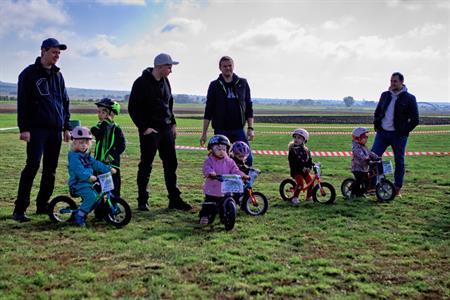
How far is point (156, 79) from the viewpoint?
7.51 meters

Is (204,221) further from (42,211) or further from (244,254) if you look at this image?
(42,211)

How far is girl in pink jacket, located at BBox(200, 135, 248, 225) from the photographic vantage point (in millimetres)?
6887

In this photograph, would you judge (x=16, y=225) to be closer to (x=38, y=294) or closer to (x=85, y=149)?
(x=85, y=149)

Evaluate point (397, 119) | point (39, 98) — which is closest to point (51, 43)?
point (39, 98)

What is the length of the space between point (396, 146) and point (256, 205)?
3.39m

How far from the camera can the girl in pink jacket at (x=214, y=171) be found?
6887mm

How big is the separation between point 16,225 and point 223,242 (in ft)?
9.83

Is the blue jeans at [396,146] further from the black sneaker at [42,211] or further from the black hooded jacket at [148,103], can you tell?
the black sneaker at [42,211]

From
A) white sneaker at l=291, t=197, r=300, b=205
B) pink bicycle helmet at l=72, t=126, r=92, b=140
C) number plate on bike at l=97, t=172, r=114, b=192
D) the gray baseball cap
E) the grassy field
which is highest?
the gray baseball cap

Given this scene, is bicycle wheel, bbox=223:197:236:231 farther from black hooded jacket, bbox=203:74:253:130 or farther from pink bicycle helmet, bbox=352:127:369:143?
A: pink bicycle helmet, bbox=352:127:369:143

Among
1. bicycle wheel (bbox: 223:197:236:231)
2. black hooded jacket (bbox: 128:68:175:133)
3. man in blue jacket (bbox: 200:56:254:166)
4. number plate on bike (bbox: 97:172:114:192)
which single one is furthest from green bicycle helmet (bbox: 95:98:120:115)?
bicycle wheel (bbox: 223:197:236:231)

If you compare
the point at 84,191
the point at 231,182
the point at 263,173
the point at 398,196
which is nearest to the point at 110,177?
the point at 84,191

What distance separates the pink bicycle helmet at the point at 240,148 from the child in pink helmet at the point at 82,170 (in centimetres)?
207

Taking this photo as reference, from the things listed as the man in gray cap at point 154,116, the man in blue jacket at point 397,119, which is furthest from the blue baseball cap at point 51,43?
the man in blue jacket at point 397,119
